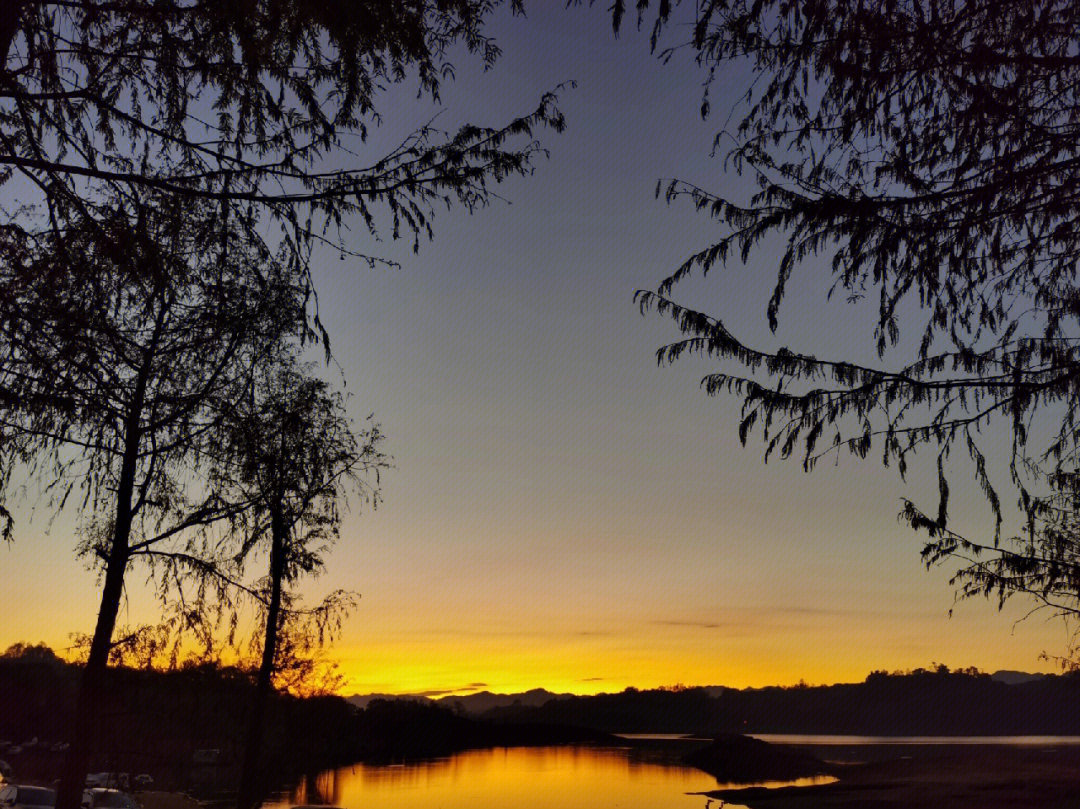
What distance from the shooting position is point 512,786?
76562mm

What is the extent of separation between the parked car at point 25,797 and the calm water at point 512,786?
2115 centimetres

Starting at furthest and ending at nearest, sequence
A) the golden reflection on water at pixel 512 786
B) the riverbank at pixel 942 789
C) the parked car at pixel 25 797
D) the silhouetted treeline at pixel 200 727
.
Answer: the golden reflection on water at pixel 512 786 → the riverbank at pixel 942 789 → the parked car at pixel 25 797 → the silhouetted treeline at pixel 200 727

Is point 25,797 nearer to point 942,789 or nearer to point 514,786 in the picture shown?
point 942,789

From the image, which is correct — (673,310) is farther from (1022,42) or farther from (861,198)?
(1022,42)

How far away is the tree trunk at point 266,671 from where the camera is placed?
66.6ft

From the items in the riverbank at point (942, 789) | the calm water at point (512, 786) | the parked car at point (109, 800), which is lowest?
the calm water at point (512, 786)

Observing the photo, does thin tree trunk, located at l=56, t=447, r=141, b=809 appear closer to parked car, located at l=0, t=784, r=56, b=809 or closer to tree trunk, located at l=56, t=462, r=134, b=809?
tree trunk, located at l=56, t=462, r=134, b=809

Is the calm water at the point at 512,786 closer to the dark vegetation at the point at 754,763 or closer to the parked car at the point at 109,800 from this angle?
the dark vegetation at the point at 754,763

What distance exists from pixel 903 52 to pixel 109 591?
11.9 metres

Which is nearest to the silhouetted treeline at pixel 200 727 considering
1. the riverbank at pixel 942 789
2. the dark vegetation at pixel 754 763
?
Answer: the riverbank at pixel 942 789

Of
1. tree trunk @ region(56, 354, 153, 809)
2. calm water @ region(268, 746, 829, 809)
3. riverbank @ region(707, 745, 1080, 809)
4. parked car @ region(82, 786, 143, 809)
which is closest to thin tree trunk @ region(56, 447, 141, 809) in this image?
tree trunk @ region(56, 354, 153, 809)

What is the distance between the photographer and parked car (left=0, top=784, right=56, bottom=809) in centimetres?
2623

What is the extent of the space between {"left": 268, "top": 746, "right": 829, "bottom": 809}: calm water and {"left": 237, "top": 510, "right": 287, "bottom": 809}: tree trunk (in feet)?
96.4

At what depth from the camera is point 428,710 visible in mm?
167875
